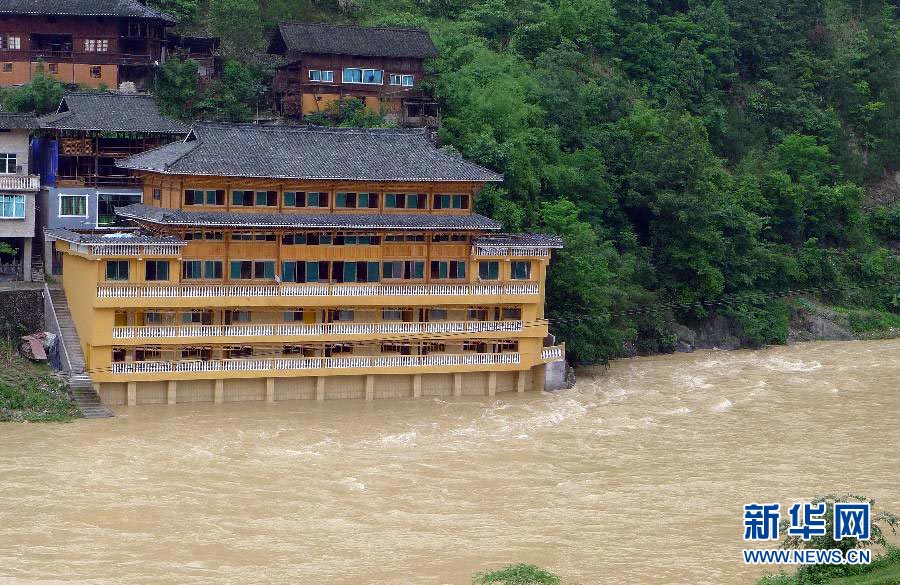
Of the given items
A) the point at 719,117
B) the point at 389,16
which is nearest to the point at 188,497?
the point at 389,16

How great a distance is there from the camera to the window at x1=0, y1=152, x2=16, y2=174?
45844 mm

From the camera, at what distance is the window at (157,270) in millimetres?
40125

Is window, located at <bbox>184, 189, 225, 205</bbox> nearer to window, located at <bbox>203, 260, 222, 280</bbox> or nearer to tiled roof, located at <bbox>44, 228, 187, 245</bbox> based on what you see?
tiled roof, located at <bbox>44, 228, 187, 245</bbox>

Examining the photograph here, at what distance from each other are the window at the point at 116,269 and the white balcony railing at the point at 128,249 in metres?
0.33

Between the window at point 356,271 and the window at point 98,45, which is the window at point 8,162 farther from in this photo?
the window at point 356,271

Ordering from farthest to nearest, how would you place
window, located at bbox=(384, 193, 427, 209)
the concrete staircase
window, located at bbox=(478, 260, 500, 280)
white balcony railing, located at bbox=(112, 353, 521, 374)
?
window, located at bbox=(478, 260, 500, 280)
window, located at bbox=(384, 193, 427, 209)
white balcony railing, located at bbox=(112, 353, 521, 374)
the concrete staircase

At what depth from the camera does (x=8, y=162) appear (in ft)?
151

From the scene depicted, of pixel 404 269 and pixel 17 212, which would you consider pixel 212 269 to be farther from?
pixel 17 212

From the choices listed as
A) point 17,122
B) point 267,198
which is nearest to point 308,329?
point 267,198

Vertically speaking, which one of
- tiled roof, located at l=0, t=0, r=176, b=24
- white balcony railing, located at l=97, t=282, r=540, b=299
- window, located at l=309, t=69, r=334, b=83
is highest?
tiled roof, located at l=0, t=0, r=176, b=24

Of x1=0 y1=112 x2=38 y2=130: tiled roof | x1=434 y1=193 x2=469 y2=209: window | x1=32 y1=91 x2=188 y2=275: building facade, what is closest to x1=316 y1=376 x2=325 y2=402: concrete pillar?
x1=434 y1=193 x2=469 y2=209: window

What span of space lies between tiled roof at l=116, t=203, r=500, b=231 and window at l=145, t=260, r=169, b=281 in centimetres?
113

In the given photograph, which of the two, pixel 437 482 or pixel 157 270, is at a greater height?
pixel 157 270

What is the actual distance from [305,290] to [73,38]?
17.0 m
